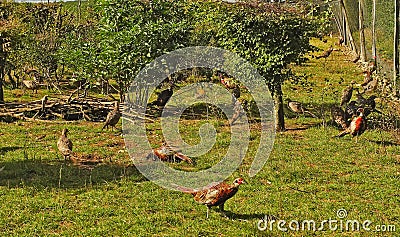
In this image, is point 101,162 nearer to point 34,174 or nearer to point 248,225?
point 34,174

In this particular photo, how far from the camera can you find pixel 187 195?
8047mm

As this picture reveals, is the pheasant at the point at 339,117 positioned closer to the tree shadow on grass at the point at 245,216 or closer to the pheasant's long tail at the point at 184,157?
the pheasant's long tail at the point at 184,157

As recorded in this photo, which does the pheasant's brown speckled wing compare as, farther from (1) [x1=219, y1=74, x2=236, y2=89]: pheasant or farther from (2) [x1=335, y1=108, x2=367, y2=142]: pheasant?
(1) [x1=219, y1=74, x2=236, y2=89]: pheasant

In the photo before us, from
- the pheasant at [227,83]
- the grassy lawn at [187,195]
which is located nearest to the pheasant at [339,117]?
the grassy lawn at [187,195]

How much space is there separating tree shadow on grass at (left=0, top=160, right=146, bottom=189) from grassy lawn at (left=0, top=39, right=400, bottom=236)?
0.06 feet

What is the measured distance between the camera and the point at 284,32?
42.1ft

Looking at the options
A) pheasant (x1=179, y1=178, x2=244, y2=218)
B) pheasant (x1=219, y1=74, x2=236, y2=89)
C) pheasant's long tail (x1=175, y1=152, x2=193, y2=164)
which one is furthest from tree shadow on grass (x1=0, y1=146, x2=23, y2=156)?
pheasant (x1=219, y1=74, x2=236, y2=89)

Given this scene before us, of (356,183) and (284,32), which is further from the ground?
(284,32)

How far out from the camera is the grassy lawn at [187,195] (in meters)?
6.73

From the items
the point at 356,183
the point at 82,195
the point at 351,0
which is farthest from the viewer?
the point at 351,0

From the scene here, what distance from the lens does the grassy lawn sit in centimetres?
673

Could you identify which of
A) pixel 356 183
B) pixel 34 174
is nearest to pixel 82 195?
pixel 34 174

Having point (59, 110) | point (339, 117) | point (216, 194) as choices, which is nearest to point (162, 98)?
point (59, 110)

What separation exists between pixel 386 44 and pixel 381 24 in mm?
1750
